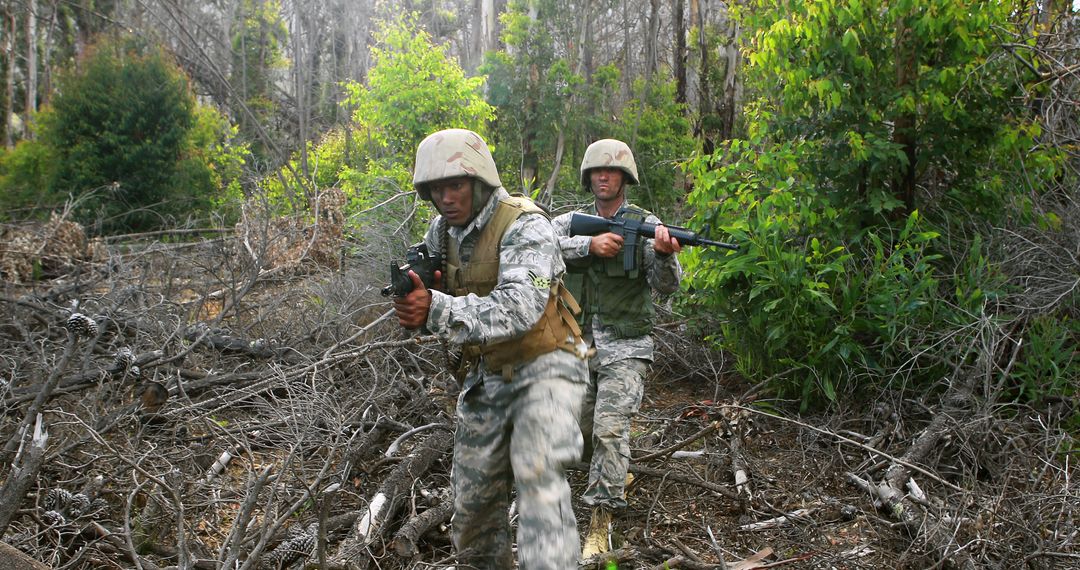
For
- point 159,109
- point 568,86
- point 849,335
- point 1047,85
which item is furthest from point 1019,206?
point 159,109

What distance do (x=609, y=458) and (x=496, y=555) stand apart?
86 centimetres

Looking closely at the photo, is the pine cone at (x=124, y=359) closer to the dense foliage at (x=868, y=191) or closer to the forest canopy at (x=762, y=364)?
the forest canopy at (x=762, y=364)

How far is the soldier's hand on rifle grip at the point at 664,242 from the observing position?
382 cm

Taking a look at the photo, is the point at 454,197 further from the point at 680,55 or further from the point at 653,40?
the point at 653,40

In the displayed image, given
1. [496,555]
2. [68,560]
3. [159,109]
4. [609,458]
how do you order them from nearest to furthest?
1. [496,555]
2. [68,560]
3. [609,458]
4. [159,109]

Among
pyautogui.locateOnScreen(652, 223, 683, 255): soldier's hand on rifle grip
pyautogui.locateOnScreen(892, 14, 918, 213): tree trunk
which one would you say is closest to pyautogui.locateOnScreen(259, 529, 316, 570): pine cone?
pyautogui.locateOnScreen(652, 223, 683, 255): soldier's hand on rifle grip

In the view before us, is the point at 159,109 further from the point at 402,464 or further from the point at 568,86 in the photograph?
the point at 402,464

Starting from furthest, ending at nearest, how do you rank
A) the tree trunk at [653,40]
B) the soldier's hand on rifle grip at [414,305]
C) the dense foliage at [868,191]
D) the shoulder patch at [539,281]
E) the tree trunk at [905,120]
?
the tree trunk at [653,40], the tree trunk at [905,120], the dense foliage at [868,191], the shoulder patch at [539,281], the soldier's hand on rifle grip at [414,305]

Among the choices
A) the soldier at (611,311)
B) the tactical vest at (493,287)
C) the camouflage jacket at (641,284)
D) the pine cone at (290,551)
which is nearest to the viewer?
the tactical vest at (493,287)

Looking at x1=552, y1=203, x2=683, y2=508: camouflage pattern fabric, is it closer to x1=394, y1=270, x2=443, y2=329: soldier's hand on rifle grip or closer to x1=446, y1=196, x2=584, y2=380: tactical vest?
x1=446, y1=196, x2=584, y2=380: tactical vest

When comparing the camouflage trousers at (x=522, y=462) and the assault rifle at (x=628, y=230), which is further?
the assault rifle at (x=628, y=230)

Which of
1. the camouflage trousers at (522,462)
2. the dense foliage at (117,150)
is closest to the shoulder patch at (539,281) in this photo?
the camouflage trousers at (522,462)

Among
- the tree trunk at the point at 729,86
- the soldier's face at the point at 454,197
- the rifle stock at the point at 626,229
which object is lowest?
the rifle stock at the point at 626,229

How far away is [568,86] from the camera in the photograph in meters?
11.8
